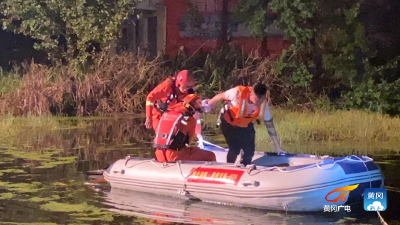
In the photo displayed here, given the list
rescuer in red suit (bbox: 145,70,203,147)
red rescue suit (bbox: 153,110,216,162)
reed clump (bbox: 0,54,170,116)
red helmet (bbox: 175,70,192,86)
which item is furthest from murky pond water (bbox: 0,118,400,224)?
reed clump (bbox: 0,54,170,116)

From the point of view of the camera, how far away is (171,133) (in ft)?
28.1

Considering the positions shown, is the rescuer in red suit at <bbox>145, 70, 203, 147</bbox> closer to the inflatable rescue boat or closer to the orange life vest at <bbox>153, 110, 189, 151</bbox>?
the orange life vest at <bbox>153, 110, 189, 151</bbox>

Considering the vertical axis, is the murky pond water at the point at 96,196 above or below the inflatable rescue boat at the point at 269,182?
below

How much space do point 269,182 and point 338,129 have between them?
6.85 meters

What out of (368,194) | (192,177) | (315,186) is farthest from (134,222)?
(368,194)

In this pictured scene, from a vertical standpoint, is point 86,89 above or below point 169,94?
below

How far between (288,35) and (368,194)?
36.3ft

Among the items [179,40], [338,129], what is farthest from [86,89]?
[338,129]

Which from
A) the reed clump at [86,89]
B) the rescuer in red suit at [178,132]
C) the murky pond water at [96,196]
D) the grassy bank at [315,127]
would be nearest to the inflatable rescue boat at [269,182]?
the murky pond water at [96,196]

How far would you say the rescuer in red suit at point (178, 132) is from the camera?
858cm

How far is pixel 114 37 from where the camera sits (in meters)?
19.0

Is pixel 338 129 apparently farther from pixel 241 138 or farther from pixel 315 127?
pixel 241 138

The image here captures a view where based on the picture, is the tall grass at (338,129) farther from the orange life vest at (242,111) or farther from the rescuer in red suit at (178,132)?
the rescuer in red suit at (178,132)

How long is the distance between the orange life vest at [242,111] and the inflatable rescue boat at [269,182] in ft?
2.33
